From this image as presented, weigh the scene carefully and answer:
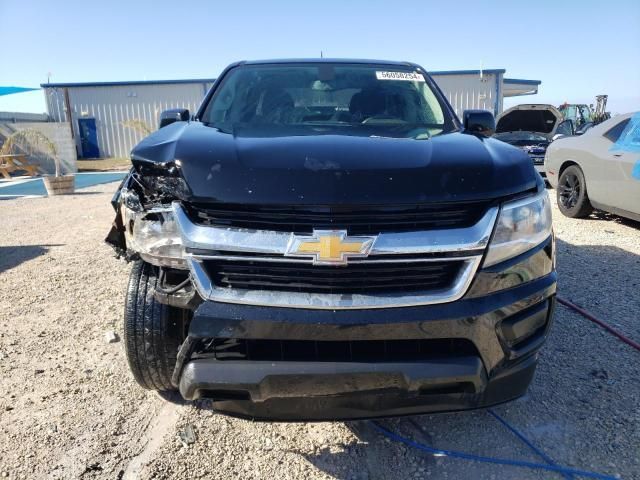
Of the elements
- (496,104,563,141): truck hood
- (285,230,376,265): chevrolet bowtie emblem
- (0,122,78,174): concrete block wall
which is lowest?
(0,122,78,174): concrete block wall

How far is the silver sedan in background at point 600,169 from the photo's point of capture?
19.7 feet

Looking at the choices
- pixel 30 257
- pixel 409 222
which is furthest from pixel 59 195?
pixel 409 222

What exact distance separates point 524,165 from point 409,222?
64 cm

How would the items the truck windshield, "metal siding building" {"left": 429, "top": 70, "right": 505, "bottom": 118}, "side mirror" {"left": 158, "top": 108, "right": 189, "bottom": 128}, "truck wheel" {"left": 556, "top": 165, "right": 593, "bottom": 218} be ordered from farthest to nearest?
"metal siding building" {"left": 429, "top": 70, "right": 505, "bottom": 118} → "truck wheel" {"left": 556, "top": 165, "right": 593, "bottom": 218} → "side mirror" {"left": 158, "top": 108, "right": 189, "bottom": 128} → the truck windshield

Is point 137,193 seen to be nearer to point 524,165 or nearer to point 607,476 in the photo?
point 524,165

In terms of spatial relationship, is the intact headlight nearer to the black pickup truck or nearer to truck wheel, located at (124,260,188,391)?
the black pickup truck

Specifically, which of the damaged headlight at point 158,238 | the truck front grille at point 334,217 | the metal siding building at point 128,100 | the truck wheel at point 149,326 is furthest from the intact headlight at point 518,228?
the metal siding building at point 128,100

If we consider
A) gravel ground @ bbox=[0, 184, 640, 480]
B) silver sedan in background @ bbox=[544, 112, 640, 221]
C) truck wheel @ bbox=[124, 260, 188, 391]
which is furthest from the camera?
silver sedan in background @ bbox=[544, 112, 640, 221]

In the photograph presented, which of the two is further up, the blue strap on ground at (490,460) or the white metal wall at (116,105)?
the blue strap on ground at (490,460)

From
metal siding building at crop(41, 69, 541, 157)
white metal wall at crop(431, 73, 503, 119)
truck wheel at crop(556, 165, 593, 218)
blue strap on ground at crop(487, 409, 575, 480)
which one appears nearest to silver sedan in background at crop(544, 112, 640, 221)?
truck wheel at crop(556, 165, 593, 218)

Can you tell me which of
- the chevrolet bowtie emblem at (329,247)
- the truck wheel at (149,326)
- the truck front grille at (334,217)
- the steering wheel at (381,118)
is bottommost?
the truck wheel at (149,326)

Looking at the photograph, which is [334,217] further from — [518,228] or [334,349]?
[518,228]

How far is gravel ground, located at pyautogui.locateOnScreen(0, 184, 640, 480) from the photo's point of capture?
2158mm

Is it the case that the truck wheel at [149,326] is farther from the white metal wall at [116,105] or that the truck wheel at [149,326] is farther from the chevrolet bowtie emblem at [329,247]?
the white metal wall at [116,105]
